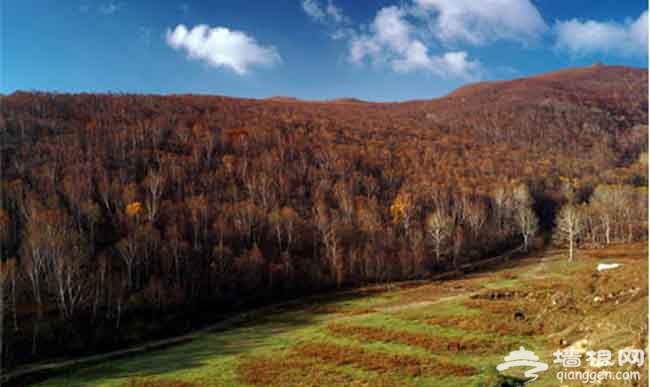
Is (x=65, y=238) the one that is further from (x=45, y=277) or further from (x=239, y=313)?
(x=239, y=313)

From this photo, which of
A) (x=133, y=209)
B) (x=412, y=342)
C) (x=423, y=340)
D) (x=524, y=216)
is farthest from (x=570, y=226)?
(x=133, y=209)

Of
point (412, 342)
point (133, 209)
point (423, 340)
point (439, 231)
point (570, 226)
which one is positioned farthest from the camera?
point (439, 231)

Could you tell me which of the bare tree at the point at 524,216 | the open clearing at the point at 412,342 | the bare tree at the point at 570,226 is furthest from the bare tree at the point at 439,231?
the open clearing at the point at 412,342

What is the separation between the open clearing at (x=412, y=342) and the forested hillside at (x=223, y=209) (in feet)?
48.4

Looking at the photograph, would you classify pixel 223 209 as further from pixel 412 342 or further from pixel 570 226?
pixel 570 226

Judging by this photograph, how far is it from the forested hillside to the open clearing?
14.8 meters

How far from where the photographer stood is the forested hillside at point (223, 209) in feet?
163

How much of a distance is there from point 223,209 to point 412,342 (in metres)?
59.8

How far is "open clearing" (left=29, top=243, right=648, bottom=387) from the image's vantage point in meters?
22.4

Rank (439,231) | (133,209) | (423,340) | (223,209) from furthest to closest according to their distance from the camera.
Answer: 1. (439,231)
2. (223,209)
3. (133,209)
4. (423,340)

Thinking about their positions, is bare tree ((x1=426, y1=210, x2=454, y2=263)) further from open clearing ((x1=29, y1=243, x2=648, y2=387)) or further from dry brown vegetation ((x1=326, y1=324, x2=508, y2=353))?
dry brown vegetation ((x1=326, y1=324, x2=508, y2=353))

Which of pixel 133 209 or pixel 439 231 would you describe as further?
pixel 439 231

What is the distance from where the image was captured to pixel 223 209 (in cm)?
8238

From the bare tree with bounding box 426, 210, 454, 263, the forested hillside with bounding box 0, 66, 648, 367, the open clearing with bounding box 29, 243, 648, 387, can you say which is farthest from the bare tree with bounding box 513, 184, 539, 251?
the open clearing with bounding box 29, 243, 648, 387
